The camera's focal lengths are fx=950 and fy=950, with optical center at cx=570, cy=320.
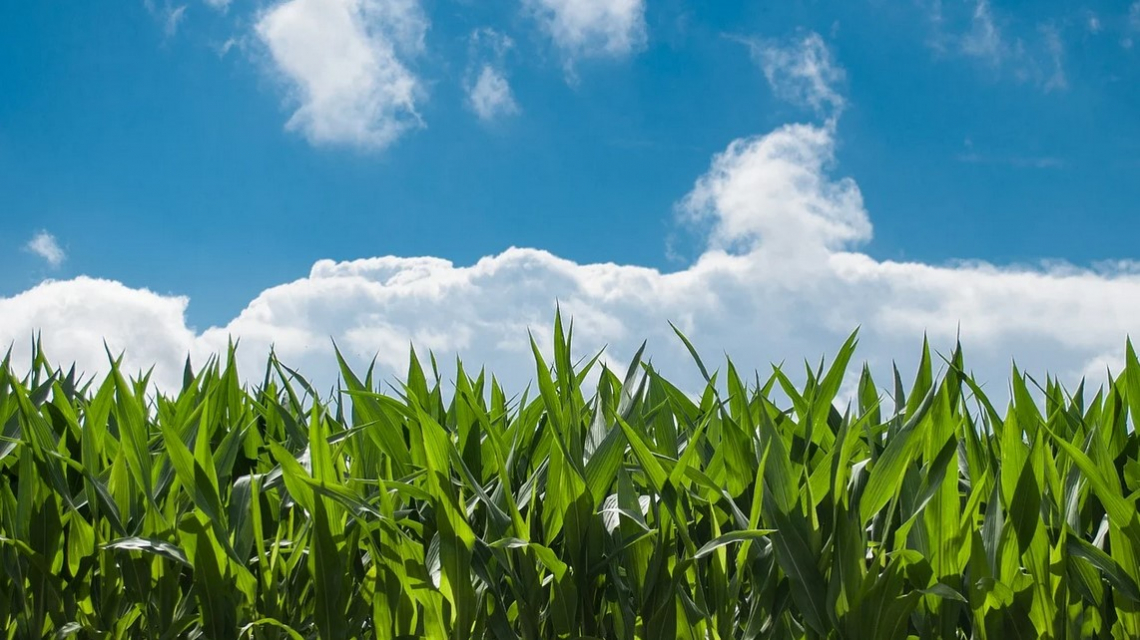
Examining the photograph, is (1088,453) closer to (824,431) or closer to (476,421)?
(824,431)

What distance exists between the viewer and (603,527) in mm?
1391

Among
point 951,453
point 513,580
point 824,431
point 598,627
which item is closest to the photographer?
point 951,453

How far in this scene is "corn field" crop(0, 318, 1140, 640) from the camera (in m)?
1.27

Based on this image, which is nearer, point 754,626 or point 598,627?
point 754,626

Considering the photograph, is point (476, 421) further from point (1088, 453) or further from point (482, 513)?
point (1088, 453)

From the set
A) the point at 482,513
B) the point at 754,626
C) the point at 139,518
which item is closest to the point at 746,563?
the point at 754,626

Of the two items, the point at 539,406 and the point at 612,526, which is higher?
the point at 539,406

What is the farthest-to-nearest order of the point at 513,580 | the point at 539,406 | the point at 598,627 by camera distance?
1. the point at 539,406
2. the point at 598,627
3. the point at 513,580

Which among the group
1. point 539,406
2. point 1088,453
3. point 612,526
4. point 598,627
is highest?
point 539,406

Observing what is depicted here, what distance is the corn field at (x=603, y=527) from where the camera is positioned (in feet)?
4.15

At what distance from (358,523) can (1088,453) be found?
1136 mm

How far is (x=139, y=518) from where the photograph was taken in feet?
5.36

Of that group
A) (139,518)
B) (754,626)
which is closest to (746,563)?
(754,626)

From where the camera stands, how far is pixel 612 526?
1396 mm
